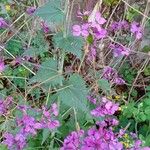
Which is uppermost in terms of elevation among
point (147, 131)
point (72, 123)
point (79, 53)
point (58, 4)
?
point (58, 4)

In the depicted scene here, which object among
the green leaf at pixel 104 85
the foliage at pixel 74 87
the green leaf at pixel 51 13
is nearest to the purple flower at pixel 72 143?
the foliage at pixel 74 87

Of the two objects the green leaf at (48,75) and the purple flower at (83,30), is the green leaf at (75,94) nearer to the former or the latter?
the green leaf at (48,75)

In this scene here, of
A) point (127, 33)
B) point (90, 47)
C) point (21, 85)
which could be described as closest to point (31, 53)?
point (90, 47)

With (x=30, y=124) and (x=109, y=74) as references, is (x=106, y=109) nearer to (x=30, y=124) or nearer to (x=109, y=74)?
(x=30, y=124)

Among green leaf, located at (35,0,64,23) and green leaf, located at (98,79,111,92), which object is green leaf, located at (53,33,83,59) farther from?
green leaf, located at (98,79,111,92)

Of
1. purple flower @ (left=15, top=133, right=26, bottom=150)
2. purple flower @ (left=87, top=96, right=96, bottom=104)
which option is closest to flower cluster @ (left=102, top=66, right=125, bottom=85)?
purple flower @ (left=87, top=96, right=96, bottom=104)

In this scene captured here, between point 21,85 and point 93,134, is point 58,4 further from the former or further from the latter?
point 21,85
